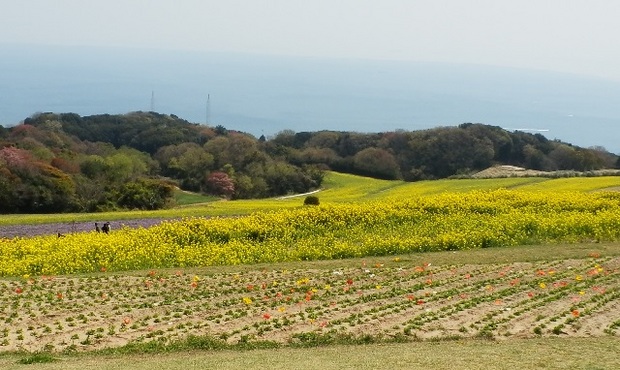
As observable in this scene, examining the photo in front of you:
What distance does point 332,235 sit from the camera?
1206 inches

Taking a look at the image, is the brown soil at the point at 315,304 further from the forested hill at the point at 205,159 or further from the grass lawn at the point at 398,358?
the forested hill at the point at 205,159

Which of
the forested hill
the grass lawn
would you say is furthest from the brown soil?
the forested hill

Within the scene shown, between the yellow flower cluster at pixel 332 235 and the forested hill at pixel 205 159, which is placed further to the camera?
the forested hill at pixel 205 159

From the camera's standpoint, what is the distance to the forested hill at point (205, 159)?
47.0 meters

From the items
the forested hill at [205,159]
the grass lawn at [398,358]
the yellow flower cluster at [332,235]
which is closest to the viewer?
the grass lawn at [398,358]

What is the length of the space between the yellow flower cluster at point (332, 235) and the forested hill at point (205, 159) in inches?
648

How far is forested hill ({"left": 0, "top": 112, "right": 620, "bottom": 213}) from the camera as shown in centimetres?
4697

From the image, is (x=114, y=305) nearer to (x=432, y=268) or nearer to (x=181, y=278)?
(x=181, y=278)

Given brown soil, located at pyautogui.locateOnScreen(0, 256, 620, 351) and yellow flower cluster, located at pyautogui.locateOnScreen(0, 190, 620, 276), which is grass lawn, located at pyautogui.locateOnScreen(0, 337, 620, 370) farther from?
yellow flower cluster, located at pyautogui.locateOnScreen(0, 190, 620, 276)

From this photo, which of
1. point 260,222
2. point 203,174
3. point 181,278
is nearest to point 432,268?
point 181,278

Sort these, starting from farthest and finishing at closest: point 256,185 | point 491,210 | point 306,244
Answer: point 256,185
point 491,210
point 306,244

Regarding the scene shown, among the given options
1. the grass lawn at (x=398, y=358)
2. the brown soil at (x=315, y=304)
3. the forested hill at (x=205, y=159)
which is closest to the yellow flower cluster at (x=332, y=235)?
the brown soil at (x=315, y=304)

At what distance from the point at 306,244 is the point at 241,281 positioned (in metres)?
7.73

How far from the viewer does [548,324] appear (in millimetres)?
15398
